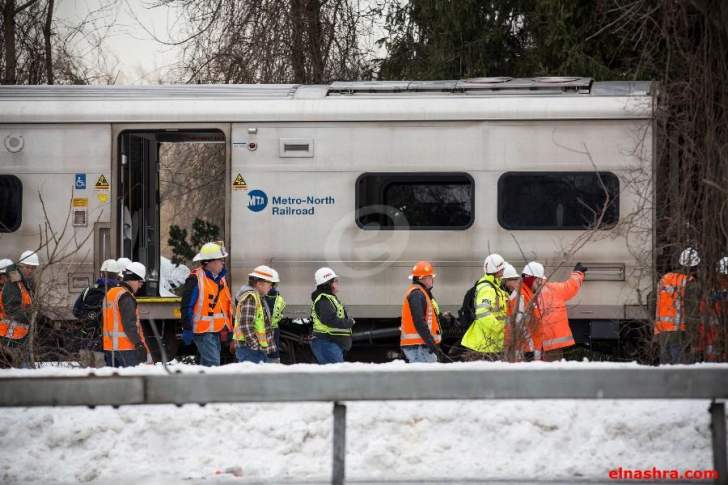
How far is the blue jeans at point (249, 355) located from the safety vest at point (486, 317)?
212 centimetres

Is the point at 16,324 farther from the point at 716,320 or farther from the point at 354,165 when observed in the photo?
the point at 716,320

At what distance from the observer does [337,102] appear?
1228cm

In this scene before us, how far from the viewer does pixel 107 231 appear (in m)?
12.3

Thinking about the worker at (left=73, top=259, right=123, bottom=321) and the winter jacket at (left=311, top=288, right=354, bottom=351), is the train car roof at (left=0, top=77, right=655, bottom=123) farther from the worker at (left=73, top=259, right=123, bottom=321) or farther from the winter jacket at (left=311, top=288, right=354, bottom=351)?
the winter jacket at (left=311, top=288, right=354, bottom=351)

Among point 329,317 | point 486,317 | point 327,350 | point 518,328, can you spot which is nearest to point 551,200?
point 486,317

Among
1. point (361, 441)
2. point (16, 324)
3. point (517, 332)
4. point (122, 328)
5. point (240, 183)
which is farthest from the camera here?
point (240, 183)

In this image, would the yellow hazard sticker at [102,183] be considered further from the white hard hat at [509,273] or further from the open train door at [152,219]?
the white hard hat at [509,273]

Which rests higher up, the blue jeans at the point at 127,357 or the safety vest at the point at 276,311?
the safety vest at the point at 276,311

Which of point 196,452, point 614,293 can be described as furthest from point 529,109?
point 196,452

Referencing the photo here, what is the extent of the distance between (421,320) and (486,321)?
2.30ft

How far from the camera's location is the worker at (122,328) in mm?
10305

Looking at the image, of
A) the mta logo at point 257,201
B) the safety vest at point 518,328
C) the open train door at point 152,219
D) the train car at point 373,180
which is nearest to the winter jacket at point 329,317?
the train car at point 373,180

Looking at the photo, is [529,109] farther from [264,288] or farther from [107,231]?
[107,231]

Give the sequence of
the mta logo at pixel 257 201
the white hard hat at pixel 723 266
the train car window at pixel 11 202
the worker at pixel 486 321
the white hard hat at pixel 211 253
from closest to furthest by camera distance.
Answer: the white hard hat at pixel 723 266, the worker at pixel 486 321, the white hard hat at pixel 211 253, the mta logo at pixel 257 201, the train car window at pixel 11 202
